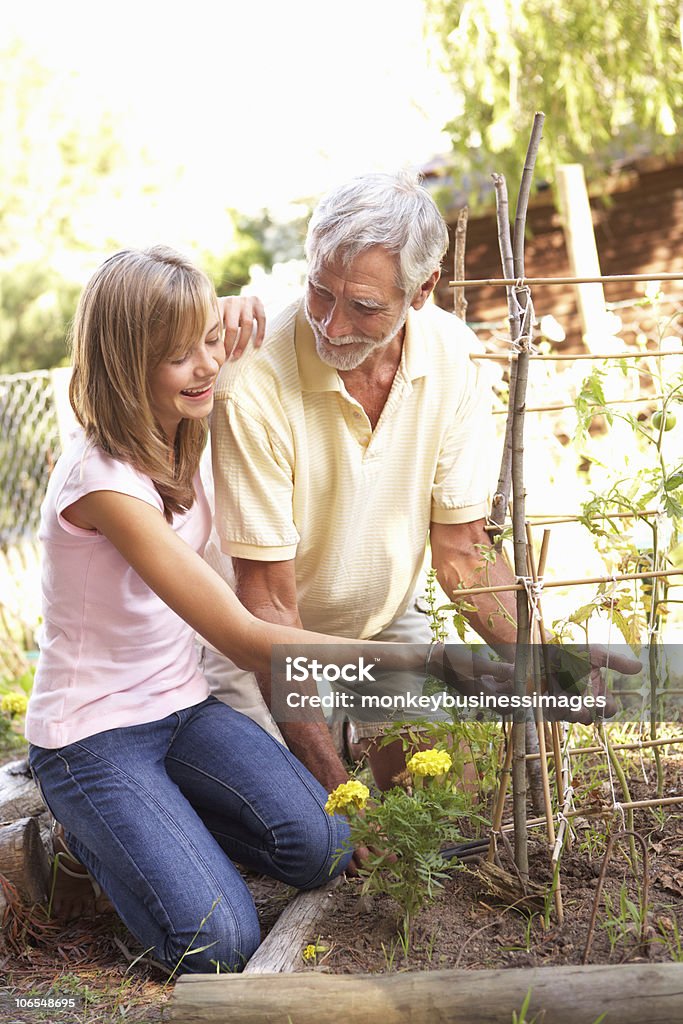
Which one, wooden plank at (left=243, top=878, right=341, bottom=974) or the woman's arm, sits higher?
the woman's arm

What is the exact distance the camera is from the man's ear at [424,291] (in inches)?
87.2

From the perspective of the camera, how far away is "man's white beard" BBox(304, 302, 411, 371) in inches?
85.9

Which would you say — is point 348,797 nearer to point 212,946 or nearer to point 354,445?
point 212,946

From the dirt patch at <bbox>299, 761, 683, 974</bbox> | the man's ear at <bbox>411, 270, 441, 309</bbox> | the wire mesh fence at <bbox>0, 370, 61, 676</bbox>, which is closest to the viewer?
the dirt patch at <bbox>299, 761, 683, 974</bbox>

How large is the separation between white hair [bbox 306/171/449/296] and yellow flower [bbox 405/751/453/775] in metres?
0.96

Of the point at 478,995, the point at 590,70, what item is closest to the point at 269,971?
the point at 478,995

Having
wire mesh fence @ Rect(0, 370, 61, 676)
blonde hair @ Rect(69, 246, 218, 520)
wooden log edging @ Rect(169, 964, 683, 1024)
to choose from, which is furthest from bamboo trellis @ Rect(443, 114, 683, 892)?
wire mesh fence @ Rect(0, 370, 61, 676)

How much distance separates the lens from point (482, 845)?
6.67 ft

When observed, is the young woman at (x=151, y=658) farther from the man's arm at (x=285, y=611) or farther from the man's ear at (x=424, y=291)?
the man's ear at (x=424, y=291)

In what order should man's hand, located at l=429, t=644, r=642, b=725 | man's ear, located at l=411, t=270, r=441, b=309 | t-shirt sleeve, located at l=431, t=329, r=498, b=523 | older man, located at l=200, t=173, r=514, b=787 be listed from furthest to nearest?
t-shirt sleeve, located at l=431, t=329, r=498, b=523, man's ear, located at l=411, t=270, r=441, b=309, older man, located at l=200, t=173, r=514, b=787, man's hand, located at l=429, t=644, r=642, b=725

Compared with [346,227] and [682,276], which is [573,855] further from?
[346,227]

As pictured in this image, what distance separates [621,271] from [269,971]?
779 centimetres

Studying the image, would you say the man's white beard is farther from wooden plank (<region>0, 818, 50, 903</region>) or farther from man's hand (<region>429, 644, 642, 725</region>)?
wooden plank (<region>0, 818, 50, 903</region>)

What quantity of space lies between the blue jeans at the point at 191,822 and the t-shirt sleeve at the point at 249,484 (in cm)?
42
